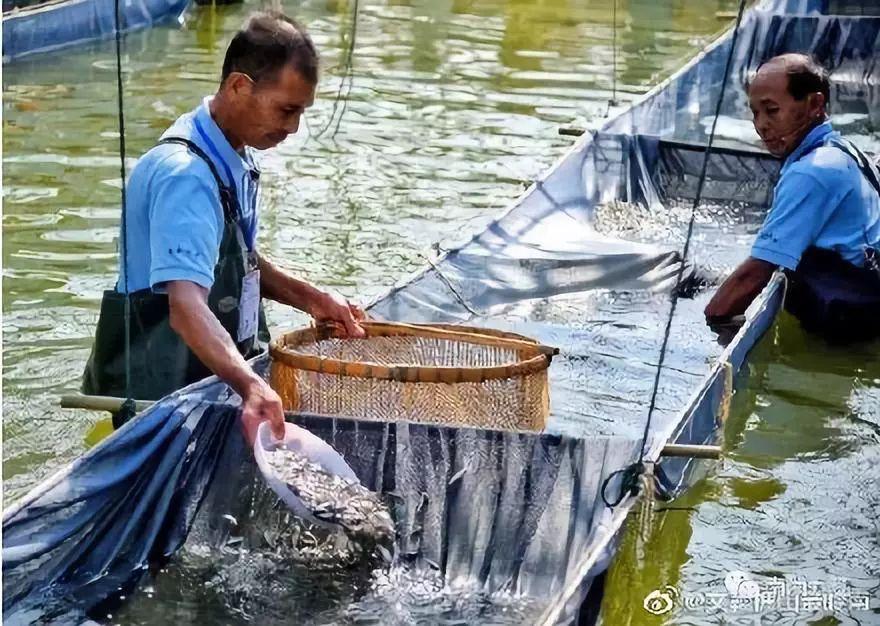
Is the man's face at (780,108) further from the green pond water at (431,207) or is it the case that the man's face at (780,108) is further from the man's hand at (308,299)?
the man's hand at (308,299)

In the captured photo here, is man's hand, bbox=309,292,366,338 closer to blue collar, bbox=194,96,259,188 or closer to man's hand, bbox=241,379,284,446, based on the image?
blue collar, bbox=194,96,259,188

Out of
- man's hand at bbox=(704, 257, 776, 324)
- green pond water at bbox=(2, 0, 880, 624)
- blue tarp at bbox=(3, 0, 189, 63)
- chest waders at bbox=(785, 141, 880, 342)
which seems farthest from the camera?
blue tarp at bbox=(3, 0, 189, 63)

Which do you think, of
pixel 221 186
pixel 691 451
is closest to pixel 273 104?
pixel 221 186

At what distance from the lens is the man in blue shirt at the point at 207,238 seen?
3.48 metres

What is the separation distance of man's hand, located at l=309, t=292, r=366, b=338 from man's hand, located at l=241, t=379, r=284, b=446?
906 mm

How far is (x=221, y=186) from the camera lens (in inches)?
144

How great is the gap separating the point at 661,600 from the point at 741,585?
287mm

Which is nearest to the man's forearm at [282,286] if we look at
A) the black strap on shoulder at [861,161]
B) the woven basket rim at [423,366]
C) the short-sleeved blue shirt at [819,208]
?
the woven basket rim at [423,366]

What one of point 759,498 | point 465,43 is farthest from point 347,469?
point 465,43

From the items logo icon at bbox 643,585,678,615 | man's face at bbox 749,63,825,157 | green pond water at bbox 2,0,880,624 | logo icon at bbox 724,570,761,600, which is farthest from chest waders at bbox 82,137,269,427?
man's face at bbox 749,63,825,157

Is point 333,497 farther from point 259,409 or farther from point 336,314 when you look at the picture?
point 336,314

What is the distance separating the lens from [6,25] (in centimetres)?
1198

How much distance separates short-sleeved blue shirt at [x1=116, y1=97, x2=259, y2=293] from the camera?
11.5 ft

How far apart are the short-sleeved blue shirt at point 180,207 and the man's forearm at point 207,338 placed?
42 mm
